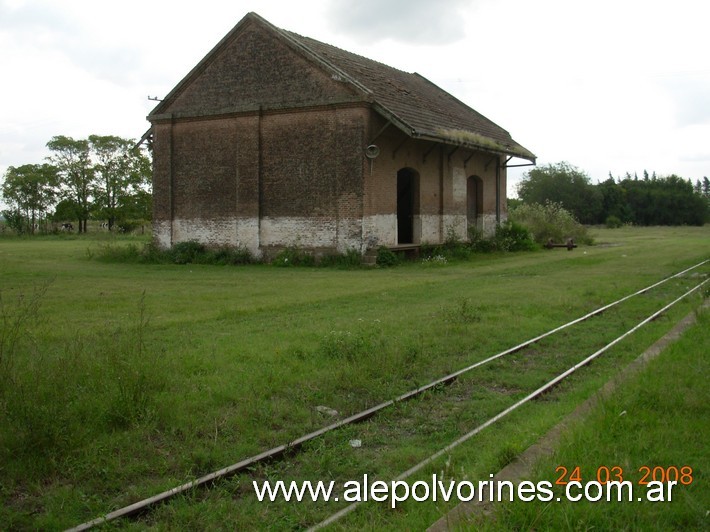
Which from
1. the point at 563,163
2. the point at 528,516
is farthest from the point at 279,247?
the point at 563,163

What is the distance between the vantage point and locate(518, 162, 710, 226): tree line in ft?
296

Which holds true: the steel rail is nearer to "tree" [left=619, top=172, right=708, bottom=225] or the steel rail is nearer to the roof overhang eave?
the roof overhang eave

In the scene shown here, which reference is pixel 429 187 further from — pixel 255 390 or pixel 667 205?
pixel 667 205

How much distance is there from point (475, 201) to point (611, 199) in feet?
223

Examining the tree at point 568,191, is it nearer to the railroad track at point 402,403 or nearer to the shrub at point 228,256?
the shrub at point 228,256

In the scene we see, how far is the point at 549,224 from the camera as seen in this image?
37.6 metres

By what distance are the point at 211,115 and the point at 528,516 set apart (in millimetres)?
23724

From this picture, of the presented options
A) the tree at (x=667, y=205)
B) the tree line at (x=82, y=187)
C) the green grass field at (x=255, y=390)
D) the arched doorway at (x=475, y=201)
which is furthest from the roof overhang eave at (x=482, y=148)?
the tree at (x=667, y=205)

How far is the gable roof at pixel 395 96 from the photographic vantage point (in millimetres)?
23031

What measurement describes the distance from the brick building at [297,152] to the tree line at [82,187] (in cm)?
4300

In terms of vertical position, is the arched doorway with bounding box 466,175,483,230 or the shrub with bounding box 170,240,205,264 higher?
the arched doorway with bounding box 466,175,483,230

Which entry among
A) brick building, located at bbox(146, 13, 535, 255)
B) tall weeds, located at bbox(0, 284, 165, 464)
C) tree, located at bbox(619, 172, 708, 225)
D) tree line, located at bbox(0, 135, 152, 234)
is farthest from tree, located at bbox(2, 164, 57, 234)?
tree, located at bbox(619, 172, 708, 225)

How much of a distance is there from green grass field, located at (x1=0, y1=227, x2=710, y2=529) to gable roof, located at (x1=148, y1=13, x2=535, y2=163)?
10816 millimetres

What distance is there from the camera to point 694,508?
3807mm
